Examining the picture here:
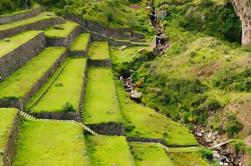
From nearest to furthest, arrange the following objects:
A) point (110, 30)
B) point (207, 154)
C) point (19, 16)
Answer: point (207, 154)
point (19, 16)
point (110, 30)

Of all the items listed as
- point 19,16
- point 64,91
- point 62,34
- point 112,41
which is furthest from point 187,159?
point 112,41

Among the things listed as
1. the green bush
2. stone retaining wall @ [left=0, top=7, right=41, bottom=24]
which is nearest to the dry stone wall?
stone retaining wall @ [left=0, top=7, right=41, bottom=24]

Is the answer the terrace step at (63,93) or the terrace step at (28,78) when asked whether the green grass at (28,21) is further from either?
the terrace step at (63,93)


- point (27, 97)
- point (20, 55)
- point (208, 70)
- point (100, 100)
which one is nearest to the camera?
point (27, 97)

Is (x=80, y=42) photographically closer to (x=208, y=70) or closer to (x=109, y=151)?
(x=208, y=70)

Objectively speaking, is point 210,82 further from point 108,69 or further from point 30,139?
point 30,139

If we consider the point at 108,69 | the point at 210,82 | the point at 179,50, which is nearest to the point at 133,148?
the point at 210,82

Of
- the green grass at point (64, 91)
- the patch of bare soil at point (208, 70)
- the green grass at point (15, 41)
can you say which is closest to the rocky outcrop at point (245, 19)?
the patch of bare soil at point (208, 70)
